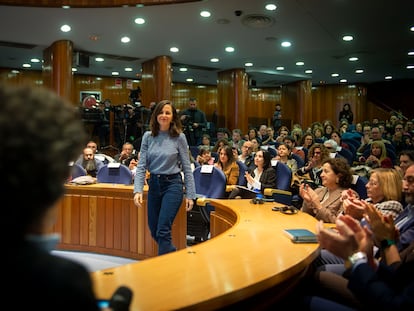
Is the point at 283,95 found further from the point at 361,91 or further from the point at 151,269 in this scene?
the point at 151,269

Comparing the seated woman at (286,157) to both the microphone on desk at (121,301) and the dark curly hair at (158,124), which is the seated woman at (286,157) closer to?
the dark curly hair at (158,124)

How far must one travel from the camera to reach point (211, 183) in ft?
14.2

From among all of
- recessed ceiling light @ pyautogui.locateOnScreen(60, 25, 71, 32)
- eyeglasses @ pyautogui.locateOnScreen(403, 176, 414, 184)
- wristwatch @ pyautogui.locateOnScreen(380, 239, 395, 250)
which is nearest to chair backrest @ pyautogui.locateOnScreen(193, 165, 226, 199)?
eyeglasses @ pyautogui.locateOnScreen(403, 176, 414, 184)

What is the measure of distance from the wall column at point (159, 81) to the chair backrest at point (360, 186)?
24.8 feet

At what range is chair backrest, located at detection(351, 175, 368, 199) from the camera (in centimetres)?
329

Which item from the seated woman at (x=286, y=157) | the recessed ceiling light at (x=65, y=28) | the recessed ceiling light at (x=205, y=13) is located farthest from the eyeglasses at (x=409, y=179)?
the recessed ceiling light at (x=65, y=28)

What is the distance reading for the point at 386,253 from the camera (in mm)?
1723

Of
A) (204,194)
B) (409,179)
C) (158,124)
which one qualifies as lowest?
(204,194)

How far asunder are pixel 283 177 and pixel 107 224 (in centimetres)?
197

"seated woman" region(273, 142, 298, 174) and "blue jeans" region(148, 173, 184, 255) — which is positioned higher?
"seated woman" region(273, 142, 298, 174)

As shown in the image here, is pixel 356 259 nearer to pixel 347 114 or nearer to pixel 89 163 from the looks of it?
pixel 89 163

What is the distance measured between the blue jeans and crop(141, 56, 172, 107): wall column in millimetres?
7688

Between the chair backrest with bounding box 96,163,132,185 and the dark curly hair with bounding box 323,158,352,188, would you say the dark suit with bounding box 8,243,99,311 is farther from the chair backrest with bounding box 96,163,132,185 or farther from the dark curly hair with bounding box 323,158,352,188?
the chair backrest with bounding box 96,163,132,185

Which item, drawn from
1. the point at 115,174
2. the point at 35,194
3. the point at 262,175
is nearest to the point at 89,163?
the point at 115,174
